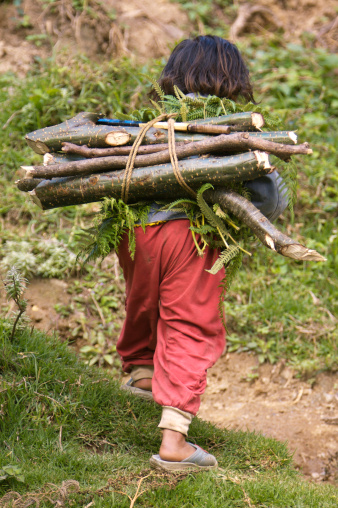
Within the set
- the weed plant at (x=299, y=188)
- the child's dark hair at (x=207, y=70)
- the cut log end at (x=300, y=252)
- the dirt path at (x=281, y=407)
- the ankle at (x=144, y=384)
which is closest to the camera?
the cut log end at (x=300, y=252)

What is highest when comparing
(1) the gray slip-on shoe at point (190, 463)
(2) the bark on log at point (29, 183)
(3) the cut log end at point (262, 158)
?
(3) the cut log end at point (262, 158)

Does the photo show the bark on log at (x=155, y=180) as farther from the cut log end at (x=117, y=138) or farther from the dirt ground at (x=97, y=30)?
the dirt ground at (x=97, y=30)

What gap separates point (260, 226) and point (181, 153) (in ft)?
1.64

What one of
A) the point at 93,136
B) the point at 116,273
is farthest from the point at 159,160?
the point at 116,273

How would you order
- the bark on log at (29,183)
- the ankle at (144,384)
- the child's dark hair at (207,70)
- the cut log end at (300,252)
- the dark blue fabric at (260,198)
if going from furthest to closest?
the ankle at (144,384) < the child's dark hair at (207,70) < the bark on log at (29,183) < the dark blue fabric at (260,198) < the cut log end at (300,252)

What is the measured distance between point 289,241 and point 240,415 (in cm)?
207

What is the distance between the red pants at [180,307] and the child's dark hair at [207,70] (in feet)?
2.53

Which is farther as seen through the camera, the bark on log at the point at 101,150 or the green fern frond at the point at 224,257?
the bark on log at the point at 101,150

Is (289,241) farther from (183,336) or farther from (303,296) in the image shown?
(303,296)

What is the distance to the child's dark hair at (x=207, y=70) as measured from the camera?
2777 mm

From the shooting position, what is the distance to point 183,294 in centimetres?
255

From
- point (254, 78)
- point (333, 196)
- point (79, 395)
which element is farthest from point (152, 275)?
point (254, 78)

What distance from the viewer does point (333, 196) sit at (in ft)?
17.3

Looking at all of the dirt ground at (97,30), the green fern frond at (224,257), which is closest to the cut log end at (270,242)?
the green fern frond at (224,257)
